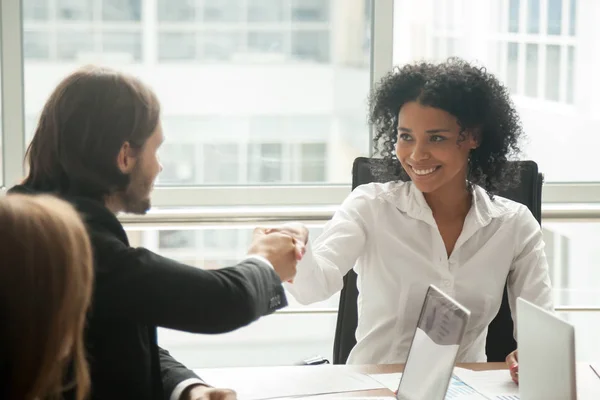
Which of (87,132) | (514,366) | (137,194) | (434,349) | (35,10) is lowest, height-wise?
(514,366)

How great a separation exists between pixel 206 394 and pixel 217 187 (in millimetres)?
1852

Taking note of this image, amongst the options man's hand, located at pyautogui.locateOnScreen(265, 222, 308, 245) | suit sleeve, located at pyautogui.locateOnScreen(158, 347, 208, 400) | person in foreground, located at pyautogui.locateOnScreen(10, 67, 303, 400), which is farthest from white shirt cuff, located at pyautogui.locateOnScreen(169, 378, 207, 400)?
man's hand, located at pyautogui.locateOnScreen(265, 222, 308, 245)

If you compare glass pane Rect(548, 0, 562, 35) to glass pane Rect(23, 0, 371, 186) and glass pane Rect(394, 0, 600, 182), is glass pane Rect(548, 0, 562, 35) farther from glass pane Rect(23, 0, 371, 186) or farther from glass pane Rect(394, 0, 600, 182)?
glass pane Rect(23, 0, 371, 186)

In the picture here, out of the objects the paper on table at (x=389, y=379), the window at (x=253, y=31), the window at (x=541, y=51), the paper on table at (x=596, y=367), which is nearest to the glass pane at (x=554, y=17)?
the window at (x=541, y=51)

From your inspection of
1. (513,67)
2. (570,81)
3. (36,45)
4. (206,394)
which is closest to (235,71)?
(36,45)

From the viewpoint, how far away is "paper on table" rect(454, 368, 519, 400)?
179 centimetres

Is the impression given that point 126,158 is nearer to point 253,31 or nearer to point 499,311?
point 499,311

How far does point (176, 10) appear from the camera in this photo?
346 centimetres

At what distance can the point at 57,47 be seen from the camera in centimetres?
343

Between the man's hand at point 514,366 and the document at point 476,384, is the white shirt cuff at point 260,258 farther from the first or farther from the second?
the man's hand at point 514,366

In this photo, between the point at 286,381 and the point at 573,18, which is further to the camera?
the point at 573,18

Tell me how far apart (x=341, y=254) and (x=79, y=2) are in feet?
5.84

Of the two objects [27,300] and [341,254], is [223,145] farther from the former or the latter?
[27,300]

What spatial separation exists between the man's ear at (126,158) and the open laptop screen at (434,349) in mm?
586
